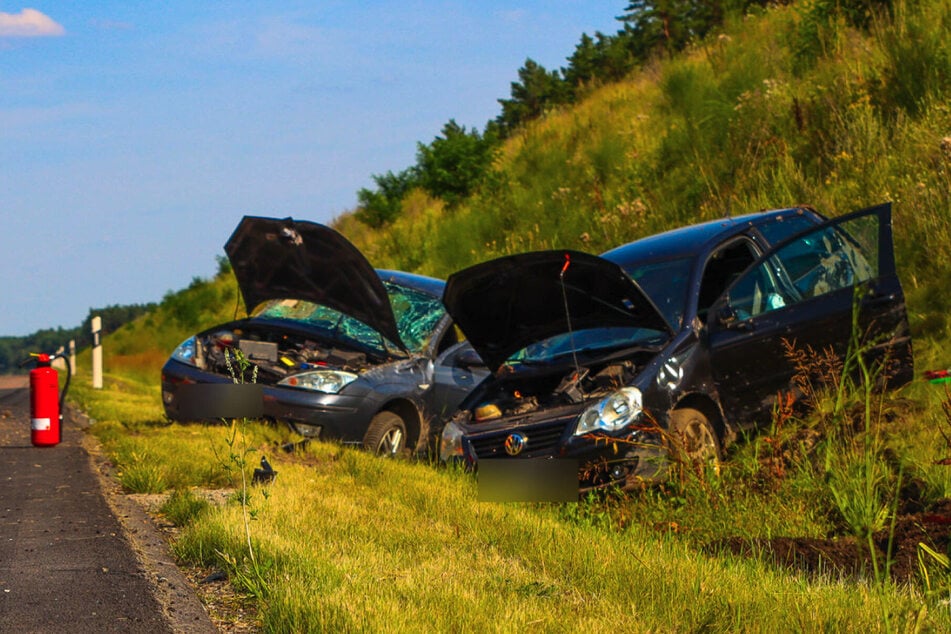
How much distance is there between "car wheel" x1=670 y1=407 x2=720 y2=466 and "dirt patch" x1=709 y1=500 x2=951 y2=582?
4.62ft

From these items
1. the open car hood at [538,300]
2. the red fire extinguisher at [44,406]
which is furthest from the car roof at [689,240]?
the red fire extinguisher at [44,406]

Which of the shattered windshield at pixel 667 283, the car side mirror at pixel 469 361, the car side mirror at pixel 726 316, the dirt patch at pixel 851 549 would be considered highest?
the shattered windshield at pixel 667 283

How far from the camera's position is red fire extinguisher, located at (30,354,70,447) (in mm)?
11023

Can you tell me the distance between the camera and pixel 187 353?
1144 centimetres

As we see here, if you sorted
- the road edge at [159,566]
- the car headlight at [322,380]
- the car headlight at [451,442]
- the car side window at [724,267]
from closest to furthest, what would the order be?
the road edge at [159,566] → the car headlight at [451,442] → the car side window at [724,267] → the car headlight at [322,380]

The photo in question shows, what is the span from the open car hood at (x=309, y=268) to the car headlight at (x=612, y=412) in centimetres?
330

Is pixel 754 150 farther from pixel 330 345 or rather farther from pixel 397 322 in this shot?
pixel 330 345

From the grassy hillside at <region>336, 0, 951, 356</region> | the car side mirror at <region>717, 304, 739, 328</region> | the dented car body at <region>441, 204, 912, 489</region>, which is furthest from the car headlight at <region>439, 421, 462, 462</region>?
the grassy hillside at <region>336, 0, 951, 356</region>

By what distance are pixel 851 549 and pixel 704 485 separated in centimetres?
134

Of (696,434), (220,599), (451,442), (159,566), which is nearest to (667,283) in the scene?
(696,434)

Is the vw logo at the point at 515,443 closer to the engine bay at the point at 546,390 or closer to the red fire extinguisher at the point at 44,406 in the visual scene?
the engine bay at the point at 546,390

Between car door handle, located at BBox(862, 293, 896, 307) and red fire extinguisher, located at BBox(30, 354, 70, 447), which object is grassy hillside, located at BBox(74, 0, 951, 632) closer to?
red fire extinguisher, located at BBox(30, 354, 70, 447)

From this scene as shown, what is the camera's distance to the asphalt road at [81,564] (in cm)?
469

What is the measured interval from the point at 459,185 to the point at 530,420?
20.4m
